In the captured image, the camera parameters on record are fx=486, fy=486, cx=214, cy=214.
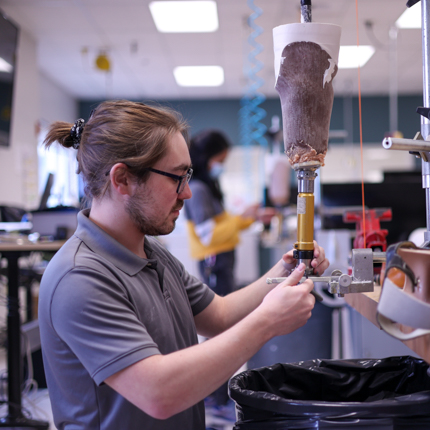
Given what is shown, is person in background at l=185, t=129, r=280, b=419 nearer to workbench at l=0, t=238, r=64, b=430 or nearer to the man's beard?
workbench at l=0, t=238, r=64, b=430

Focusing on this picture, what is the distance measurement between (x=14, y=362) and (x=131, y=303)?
1.63 metres

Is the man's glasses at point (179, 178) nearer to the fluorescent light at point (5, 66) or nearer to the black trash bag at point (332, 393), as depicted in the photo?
the black trash bag at point (332, 393)

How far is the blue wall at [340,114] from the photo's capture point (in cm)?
771

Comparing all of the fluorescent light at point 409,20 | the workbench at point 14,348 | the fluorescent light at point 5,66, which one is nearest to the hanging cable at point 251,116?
the fluorescent light at point 409,20

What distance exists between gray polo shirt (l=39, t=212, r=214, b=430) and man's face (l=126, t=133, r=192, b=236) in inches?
2.7

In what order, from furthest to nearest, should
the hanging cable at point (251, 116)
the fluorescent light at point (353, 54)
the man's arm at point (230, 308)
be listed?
the hanging cable at point (251, 116) → the fluorescent light at point (353, 54) → the man's arm at point (230, 308)

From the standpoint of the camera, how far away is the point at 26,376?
2.77 m

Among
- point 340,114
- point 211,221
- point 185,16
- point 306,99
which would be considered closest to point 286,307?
point 306,99

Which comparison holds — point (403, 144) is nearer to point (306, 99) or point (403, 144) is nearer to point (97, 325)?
point (306, 99)

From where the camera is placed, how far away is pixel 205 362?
76 centimetres

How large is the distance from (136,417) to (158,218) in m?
0.37

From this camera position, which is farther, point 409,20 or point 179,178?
point 409,20

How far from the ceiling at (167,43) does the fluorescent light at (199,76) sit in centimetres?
11

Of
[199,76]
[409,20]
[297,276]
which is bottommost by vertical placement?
[297,276]
